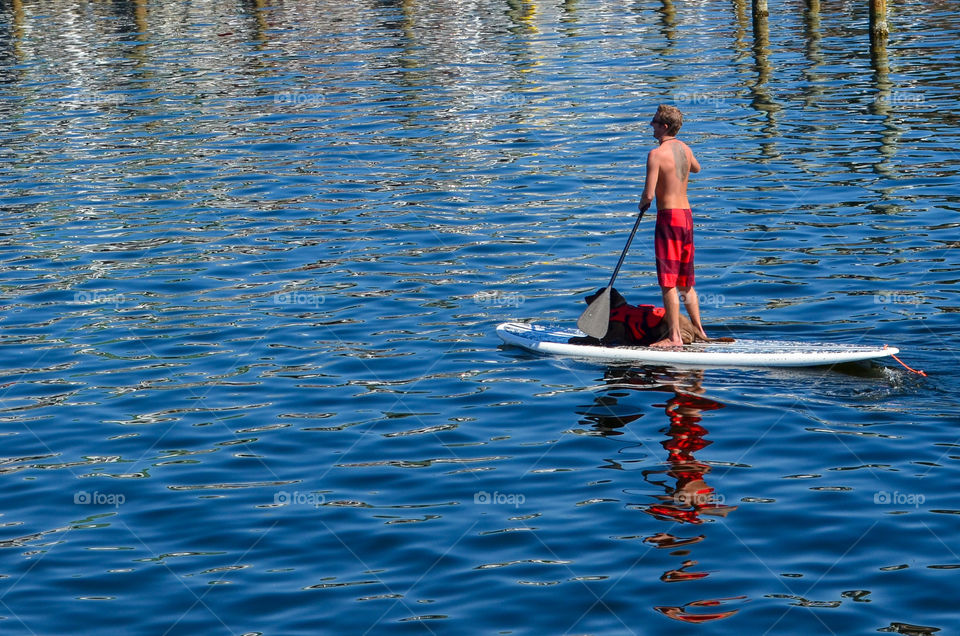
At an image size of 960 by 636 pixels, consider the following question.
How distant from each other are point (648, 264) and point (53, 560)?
868 cm

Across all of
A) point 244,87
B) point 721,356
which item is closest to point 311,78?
point 244,87

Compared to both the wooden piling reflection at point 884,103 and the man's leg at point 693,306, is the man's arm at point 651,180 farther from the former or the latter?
the wooden piling reflection at point 884,103

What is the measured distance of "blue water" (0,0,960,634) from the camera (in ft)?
25.9

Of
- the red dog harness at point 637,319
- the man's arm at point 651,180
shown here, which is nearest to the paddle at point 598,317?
the red dog harness at point 637,319

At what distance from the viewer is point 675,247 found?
11.7m

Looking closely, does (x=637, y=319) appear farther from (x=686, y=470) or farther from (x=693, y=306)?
(x=686, y=470)

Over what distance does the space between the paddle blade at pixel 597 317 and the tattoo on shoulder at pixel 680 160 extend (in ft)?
4.04

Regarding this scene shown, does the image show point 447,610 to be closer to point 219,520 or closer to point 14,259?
point 219,520

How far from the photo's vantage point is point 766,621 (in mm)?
7262

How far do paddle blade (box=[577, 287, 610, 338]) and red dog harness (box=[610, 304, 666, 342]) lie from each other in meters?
0.15

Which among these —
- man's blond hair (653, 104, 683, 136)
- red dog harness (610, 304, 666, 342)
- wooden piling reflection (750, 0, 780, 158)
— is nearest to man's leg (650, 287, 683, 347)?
red dog harness (610, 304, 666, 342)

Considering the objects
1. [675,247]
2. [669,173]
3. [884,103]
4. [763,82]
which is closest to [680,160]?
[669,173]

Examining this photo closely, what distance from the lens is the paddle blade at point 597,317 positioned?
11898mm

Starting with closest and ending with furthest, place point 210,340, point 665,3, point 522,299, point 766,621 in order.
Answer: point 766,621 < point 210,340 < point 522,299 < point 665,3
